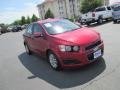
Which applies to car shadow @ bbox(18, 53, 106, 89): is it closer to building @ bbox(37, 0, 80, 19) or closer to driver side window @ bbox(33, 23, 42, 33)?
driver side window @ bbox(33, 23, 42, 33)

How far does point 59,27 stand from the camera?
690 centimetres

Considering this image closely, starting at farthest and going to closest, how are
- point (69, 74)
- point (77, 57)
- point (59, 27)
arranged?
point (59, 27)
point (69, 74)
point (77, 57)

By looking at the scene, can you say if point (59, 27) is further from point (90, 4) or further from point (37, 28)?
point (90, 4)

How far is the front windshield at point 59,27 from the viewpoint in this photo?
6.69 metres

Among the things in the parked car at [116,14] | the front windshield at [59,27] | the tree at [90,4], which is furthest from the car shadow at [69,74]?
the tree at [90,4]

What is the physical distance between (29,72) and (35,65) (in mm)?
753

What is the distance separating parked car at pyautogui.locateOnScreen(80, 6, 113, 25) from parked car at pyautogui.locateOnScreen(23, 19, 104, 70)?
43.3ft

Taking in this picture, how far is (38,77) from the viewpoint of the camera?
20.0 feet

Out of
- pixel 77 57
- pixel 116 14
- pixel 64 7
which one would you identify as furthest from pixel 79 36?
pixel 64 7

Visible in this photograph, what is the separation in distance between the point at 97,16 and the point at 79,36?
1463 centimetres

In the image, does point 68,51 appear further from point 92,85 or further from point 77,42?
point 92,85

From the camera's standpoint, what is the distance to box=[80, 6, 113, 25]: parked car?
65.1 feet

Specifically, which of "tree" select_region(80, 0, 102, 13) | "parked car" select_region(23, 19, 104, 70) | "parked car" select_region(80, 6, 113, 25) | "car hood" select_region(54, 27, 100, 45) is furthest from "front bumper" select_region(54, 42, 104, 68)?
"tree" select_region(80, 0, 102, 13)

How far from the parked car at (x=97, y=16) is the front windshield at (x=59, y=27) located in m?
12.9
